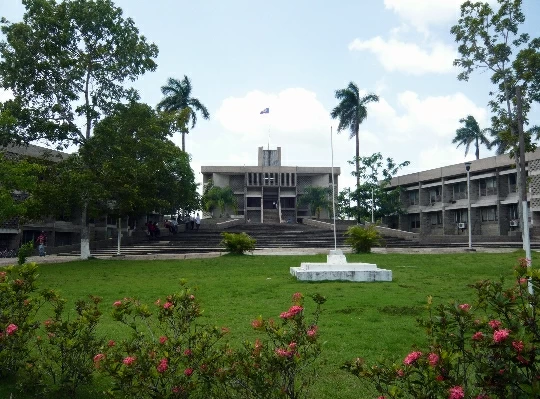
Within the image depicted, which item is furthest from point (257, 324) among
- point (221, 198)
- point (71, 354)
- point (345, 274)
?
point (221, 198)

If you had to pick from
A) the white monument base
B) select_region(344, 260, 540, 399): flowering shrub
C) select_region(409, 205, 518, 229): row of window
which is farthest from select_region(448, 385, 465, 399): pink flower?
select_region(409, 205, 518, 229): row of window

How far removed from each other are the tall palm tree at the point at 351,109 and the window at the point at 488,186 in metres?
10.9

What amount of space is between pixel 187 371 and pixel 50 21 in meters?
21.2

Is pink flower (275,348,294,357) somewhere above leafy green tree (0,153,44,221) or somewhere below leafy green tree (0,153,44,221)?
below

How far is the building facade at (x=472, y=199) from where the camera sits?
124 feet

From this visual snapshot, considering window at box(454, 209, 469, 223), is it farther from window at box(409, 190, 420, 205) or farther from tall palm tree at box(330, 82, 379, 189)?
tall palm tree at box(330, 82, 379, 189)

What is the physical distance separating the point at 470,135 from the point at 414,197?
38.4 feet

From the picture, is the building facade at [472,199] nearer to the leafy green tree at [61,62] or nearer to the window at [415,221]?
the window at [415,221]

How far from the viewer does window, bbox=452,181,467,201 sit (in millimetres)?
44844

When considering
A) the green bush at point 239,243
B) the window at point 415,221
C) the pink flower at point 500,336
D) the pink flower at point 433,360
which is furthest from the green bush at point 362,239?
the window at point 415,221

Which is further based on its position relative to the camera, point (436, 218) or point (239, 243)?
point (436, 218)

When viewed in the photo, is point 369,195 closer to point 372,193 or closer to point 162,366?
point 372,193

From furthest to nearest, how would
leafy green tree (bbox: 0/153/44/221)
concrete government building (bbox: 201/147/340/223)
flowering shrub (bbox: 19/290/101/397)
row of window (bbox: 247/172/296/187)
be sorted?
row of window (bbox: 247/172/296/187)
concrete government building (bbox: 201/147/340/223)
leafy green tree (bbox: 0/153/44/221)
flowering shrub (bbox: 19/290/101/397)

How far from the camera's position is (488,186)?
4312cm
